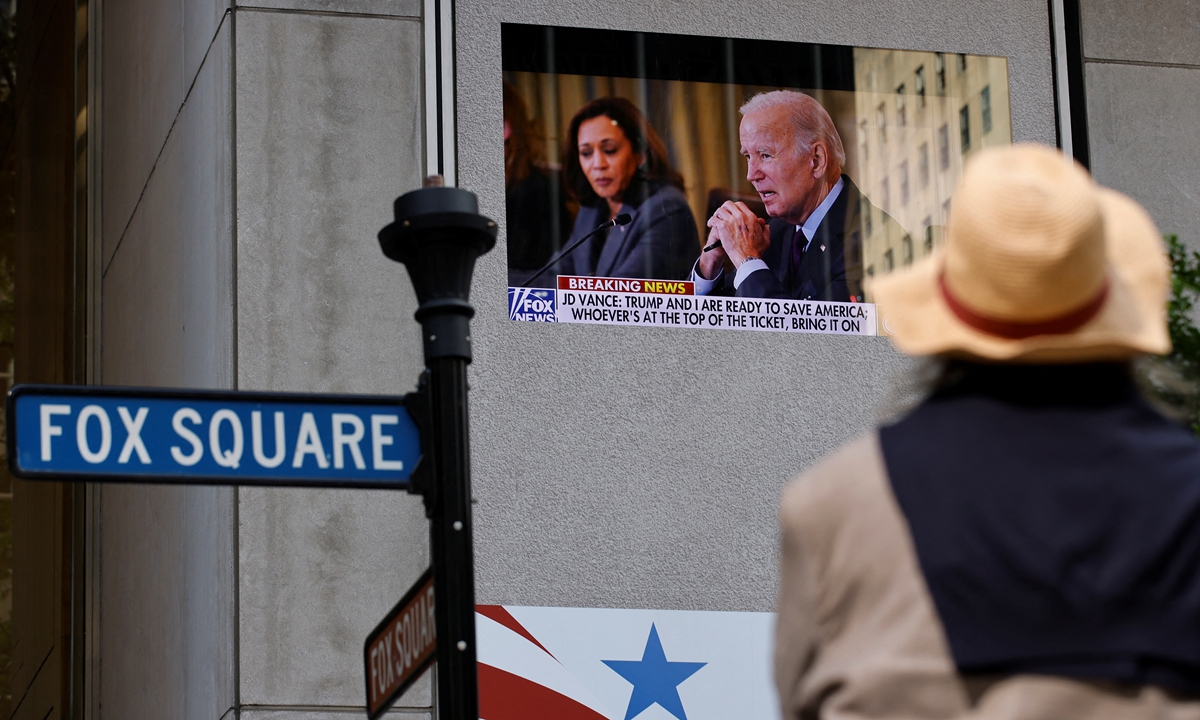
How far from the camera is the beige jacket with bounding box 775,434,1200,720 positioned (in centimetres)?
183

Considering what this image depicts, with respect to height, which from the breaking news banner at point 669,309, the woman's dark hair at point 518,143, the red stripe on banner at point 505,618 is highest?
the woman's dark hair at point 518,143

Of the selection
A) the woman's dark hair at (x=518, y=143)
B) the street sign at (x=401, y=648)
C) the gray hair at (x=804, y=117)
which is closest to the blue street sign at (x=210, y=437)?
the street sign at (x=401, y=648)

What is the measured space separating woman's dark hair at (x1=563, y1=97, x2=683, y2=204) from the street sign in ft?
10.2

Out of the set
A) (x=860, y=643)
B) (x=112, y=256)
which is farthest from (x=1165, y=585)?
(x=112, y=256)

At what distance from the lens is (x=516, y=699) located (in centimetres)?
643

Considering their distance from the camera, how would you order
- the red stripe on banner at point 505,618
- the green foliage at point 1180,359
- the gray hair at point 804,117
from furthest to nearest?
the gray hair at point 804,117, the red stripe on banner at point 505,618, the green foliage at point 1180,359

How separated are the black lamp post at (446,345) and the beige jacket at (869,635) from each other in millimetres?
2010

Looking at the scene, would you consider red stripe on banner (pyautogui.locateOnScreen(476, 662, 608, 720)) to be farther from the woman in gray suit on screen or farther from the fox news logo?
the woman in gray suit on screen

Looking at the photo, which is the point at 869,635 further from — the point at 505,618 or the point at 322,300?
the point at 322,300

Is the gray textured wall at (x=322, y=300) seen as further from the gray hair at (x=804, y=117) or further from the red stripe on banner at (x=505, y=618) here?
the gray hair at (x=804, y=117)

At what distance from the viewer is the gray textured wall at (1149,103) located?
7.70 metres

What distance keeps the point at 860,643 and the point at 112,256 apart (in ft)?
26.1

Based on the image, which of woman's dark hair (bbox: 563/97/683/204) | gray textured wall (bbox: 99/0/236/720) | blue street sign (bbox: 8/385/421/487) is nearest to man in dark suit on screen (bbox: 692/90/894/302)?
woman's dark hair (bbox: 563/97/683/204)

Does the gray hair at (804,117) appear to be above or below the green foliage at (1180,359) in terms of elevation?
above
